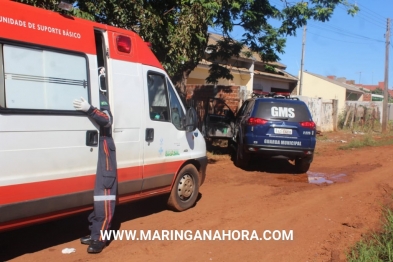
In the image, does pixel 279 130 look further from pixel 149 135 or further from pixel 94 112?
pixel 94 112

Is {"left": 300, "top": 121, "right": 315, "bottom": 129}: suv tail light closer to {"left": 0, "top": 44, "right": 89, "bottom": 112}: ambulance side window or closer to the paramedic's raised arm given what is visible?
the paramedic's raised arm

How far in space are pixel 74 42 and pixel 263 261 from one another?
327cm

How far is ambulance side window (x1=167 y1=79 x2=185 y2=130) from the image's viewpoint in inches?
268

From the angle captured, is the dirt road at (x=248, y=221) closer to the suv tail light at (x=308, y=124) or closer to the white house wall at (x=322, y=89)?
the suv tail light at (x=308, y=124)

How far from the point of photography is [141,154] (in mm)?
6047

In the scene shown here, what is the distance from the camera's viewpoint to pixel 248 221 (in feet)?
21.6

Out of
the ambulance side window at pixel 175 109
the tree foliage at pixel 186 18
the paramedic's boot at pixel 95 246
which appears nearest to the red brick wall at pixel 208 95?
the tree foliage at pixel 186 18

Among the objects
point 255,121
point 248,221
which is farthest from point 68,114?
point 255,121

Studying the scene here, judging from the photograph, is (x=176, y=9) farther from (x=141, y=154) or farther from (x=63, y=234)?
(x=63, y=234)

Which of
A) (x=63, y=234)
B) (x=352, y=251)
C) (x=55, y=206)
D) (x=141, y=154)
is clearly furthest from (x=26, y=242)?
(x=352, y=251)

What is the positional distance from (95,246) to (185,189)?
2.18 m

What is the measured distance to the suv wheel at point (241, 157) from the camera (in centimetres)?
1116

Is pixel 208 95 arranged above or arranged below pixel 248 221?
above

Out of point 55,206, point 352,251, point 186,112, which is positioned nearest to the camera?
point 55,206
